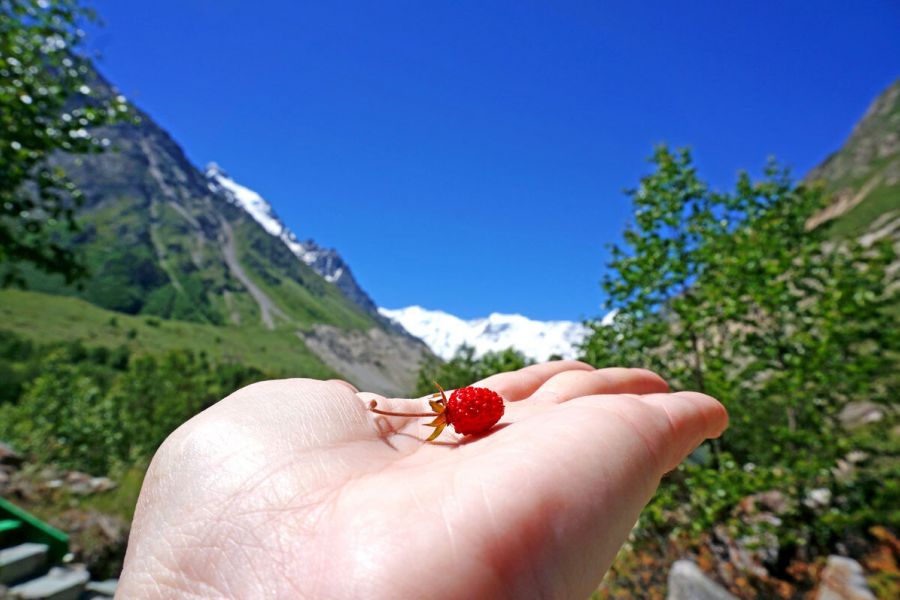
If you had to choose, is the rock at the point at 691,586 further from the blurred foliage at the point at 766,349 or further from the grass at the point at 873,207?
the grass at the point at 873,207

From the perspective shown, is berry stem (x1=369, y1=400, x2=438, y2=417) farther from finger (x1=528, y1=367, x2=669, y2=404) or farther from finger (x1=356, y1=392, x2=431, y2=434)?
finger (x1=528, y1=367, x2=669, y2=404)

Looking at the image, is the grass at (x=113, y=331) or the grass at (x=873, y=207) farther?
the grass at (x=113, y=331)

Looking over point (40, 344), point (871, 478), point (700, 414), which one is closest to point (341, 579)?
point (700, 414)

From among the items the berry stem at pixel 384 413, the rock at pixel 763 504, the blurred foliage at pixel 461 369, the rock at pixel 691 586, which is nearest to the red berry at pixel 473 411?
the berry stem at pixel 384 413

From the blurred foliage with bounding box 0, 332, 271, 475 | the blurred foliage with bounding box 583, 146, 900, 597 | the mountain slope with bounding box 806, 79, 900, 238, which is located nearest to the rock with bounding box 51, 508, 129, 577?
the blurred foliage with bounding box 583, 146, 900, 597

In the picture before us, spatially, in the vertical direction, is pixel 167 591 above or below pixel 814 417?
above

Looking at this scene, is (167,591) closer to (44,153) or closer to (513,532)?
(513,532)

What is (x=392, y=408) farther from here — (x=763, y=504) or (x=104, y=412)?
(x=104, y=412)
